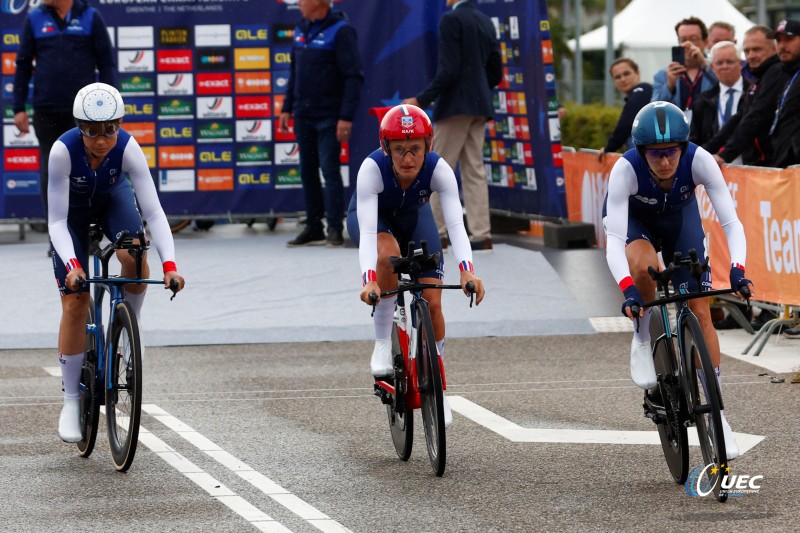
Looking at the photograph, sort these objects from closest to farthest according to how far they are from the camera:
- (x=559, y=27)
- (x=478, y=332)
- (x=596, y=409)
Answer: (x=596, y=409) → (x=478, y=332) → (x=559, y=27)

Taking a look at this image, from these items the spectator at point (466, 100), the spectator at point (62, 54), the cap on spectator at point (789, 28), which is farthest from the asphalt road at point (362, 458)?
the spectator at point (62, 54)

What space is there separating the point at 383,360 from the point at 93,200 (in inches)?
71.0

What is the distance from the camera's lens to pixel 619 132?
16.4 meters

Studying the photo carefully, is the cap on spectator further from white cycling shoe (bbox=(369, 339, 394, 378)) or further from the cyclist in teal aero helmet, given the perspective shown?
white cycling shoe (bbox=(369, 339, 394, 378))

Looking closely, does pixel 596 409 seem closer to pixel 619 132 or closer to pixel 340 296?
pixel 340 296

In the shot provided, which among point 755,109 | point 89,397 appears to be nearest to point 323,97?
point 755,109

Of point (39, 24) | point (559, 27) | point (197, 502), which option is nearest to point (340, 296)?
point (39, 24)

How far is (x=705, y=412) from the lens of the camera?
23.6 ft

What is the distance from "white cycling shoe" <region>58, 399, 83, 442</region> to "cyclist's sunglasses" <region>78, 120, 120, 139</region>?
1.48 m

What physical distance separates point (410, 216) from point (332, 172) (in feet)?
22.9

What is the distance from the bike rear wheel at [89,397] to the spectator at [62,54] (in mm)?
6191

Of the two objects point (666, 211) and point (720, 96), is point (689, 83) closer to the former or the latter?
point (720, 96)

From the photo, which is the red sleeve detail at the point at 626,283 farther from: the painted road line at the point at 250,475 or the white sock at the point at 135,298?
the white sock at the point at 135,298

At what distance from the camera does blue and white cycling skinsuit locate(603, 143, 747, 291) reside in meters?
7.87
